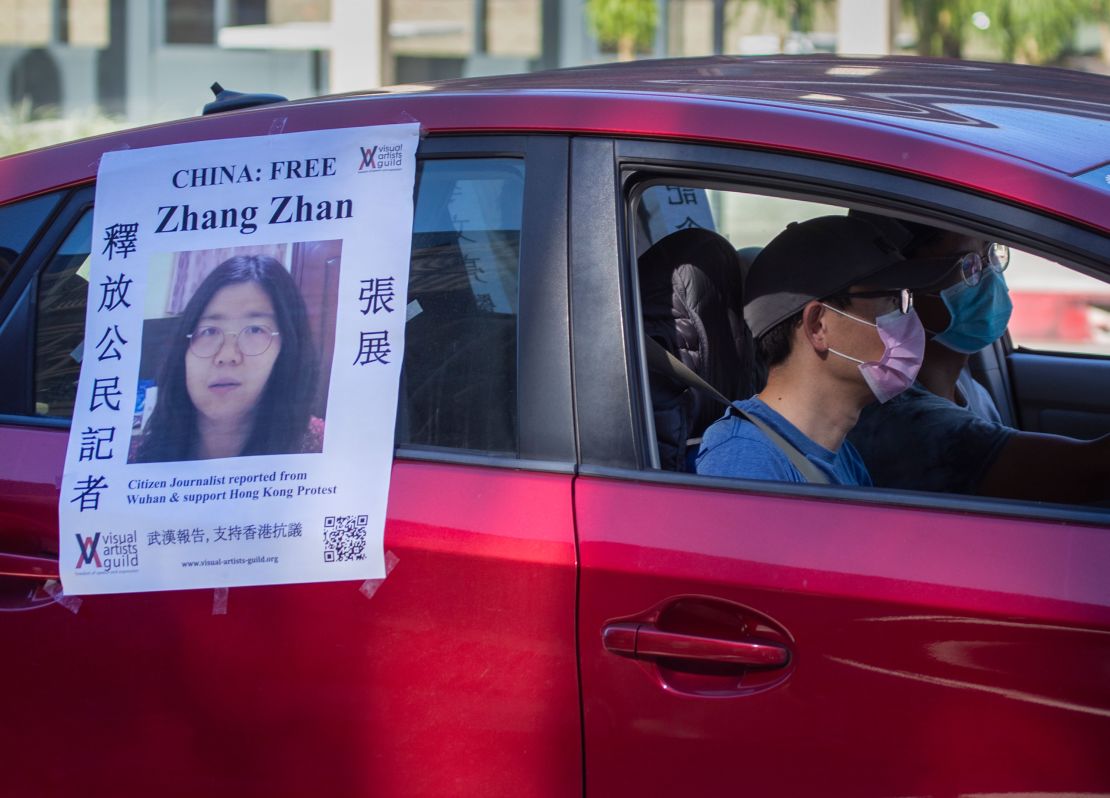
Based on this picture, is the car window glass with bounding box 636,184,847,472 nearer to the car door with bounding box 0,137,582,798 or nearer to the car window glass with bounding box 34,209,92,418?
the car door with bounding box 0,137,582,798

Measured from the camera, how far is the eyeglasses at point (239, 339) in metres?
2.07

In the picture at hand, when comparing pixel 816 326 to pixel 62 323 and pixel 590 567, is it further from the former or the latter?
pixel 62 323

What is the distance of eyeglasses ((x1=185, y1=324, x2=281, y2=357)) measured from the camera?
6.79 ft

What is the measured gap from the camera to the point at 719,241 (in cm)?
284

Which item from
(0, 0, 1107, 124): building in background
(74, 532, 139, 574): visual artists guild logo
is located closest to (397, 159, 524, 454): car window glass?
(74, 532, 139, 574): visual artists guild logo

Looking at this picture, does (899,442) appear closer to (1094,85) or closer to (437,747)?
(1094,85)

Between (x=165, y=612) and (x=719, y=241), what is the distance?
140cm

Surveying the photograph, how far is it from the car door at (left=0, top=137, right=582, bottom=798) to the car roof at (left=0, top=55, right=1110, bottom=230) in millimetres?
108

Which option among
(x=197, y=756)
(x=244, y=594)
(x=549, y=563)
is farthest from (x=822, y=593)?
(x=197, y=756)

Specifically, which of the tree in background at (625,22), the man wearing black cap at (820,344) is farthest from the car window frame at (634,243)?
the tree in background at (625,22)

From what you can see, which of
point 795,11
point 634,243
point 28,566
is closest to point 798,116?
point 634,243

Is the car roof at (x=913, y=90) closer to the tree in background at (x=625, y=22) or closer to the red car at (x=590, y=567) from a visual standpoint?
the red car at (x=590, y=567)

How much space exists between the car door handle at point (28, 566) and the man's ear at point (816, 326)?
1.27 meters

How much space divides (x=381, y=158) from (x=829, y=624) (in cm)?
100
